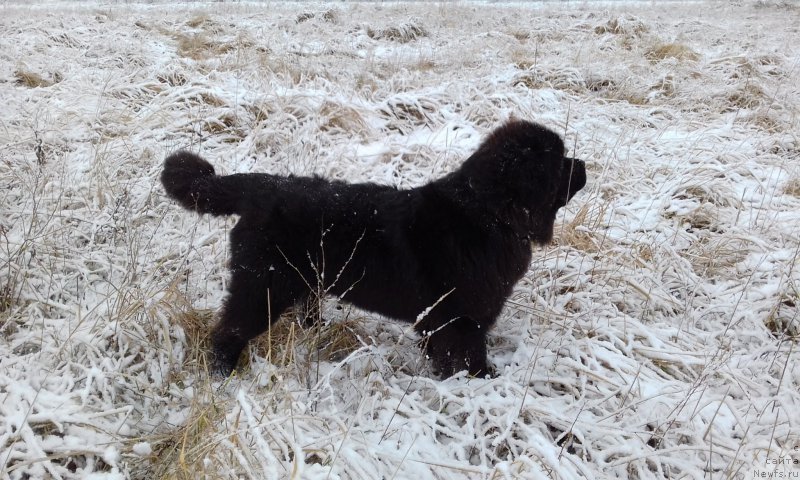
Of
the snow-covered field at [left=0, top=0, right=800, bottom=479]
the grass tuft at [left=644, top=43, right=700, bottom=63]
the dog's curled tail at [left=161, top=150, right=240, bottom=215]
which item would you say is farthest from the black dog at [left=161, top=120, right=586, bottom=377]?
the grass tuft at [left=644, top=43, right=700, bottom=63]

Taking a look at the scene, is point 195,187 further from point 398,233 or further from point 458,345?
point 458,345

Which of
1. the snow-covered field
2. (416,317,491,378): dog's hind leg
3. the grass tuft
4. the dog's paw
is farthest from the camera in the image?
the grass tuft

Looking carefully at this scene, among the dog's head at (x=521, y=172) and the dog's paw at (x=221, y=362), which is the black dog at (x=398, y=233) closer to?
the dog's head at (x=521, y=172)

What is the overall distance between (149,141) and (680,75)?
6.73 metres

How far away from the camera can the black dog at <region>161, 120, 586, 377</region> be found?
207cm

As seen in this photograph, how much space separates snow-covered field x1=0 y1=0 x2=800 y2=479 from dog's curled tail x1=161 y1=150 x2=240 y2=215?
22.5 inches

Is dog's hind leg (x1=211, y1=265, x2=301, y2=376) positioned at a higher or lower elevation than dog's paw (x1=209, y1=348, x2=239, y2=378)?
higher

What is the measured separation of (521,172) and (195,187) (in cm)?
151

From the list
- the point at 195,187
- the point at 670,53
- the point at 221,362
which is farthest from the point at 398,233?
the point at 670,53

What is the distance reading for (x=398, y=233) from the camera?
2.09m

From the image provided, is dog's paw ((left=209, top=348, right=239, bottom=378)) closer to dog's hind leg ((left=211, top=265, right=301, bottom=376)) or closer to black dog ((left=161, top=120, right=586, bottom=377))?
dog's hind leg ((left=211, top=265, right=301, bottom=376))

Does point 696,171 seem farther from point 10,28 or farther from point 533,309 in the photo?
point 10,28

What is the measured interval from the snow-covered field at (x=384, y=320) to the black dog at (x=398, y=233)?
0.31 meters

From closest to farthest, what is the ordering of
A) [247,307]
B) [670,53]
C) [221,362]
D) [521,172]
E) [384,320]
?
[521,172]
[247,307]
[221,362]
[384,320]
[670,53]
